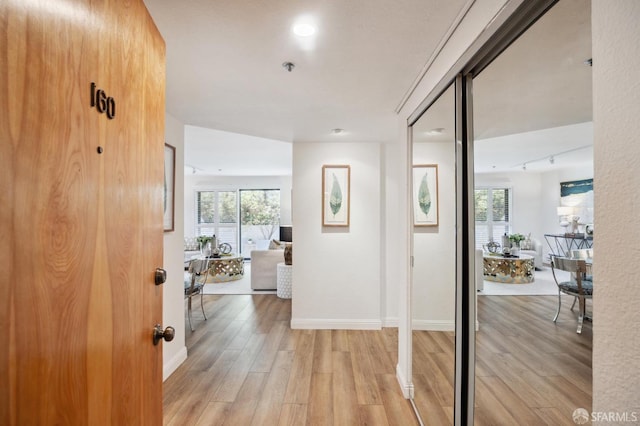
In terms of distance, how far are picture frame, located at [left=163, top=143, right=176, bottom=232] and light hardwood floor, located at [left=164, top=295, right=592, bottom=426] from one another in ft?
4.51

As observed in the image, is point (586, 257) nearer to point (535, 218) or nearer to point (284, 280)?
point (535, 218)

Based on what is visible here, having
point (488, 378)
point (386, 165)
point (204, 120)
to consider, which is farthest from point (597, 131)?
point (386, 165)

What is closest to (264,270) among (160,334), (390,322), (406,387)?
(390,322)

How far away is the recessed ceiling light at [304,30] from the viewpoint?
1435 mm

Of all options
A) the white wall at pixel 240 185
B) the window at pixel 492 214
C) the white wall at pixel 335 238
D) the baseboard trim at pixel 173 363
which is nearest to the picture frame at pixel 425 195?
the window at pixel 492 214

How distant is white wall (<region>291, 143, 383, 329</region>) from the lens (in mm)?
3852

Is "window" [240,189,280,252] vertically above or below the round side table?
above

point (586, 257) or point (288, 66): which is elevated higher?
point (288, 66)

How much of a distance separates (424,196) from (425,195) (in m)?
0.02

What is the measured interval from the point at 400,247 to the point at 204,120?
220 centimetres

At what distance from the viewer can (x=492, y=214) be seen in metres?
1.32

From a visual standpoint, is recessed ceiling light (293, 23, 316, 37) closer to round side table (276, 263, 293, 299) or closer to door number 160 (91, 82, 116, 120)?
door number 160 (91, 82, 116, 120)

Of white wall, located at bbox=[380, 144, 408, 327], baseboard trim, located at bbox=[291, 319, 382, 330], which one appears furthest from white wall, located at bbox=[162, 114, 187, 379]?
white wall, located at bbox=[380, 144, 408, 327]

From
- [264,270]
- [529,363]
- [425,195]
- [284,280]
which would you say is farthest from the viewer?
[264,270]
